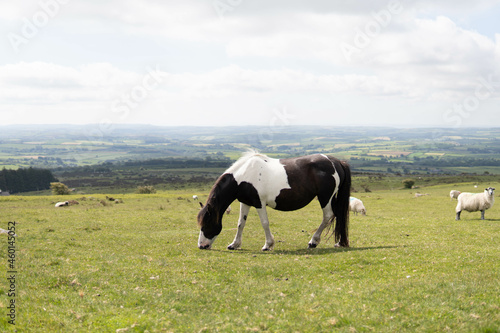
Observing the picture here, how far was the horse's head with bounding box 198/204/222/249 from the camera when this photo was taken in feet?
52.1

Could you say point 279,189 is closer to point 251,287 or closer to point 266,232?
point 266,232

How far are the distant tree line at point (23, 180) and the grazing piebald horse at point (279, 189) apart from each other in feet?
415

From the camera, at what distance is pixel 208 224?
15.9 meters

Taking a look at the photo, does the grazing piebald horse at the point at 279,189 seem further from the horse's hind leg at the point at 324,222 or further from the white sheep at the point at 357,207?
the white sheep at the point at 357,207

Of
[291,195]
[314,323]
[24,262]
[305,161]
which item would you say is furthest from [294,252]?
[24,262]

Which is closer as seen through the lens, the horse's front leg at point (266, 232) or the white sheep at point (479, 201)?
the horse's front leg at point (266, 232)

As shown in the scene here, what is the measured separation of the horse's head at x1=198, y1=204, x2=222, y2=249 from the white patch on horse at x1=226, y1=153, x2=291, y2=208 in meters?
1.72

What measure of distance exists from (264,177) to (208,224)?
312 cm

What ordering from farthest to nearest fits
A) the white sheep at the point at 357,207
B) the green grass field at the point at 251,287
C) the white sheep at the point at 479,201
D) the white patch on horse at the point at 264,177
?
1. the white sheep at the point at 357,207
2. the white sheep at the point at 479,201
3. the white patch on horse at the point at 264,177
4. the green grass field at the point at 251,287

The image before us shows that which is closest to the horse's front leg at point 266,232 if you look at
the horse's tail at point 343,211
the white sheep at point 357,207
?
the horse's tail at point 343,211

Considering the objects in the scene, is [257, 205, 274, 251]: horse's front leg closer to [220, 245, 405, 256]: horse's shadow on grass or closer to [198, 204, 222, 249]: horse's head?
[220, 245, 405, 256]: horse's shadow on grass

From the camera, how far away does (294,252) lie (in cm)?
1530

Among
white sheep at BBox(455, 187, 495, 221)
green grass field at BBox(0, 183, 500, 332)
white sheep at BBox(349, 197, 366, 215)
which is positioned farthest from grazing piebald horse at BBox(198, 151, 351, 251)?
white sheep at BBox(349, 197, 366, 215)

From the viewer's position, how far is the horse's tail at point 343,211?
1587cm
